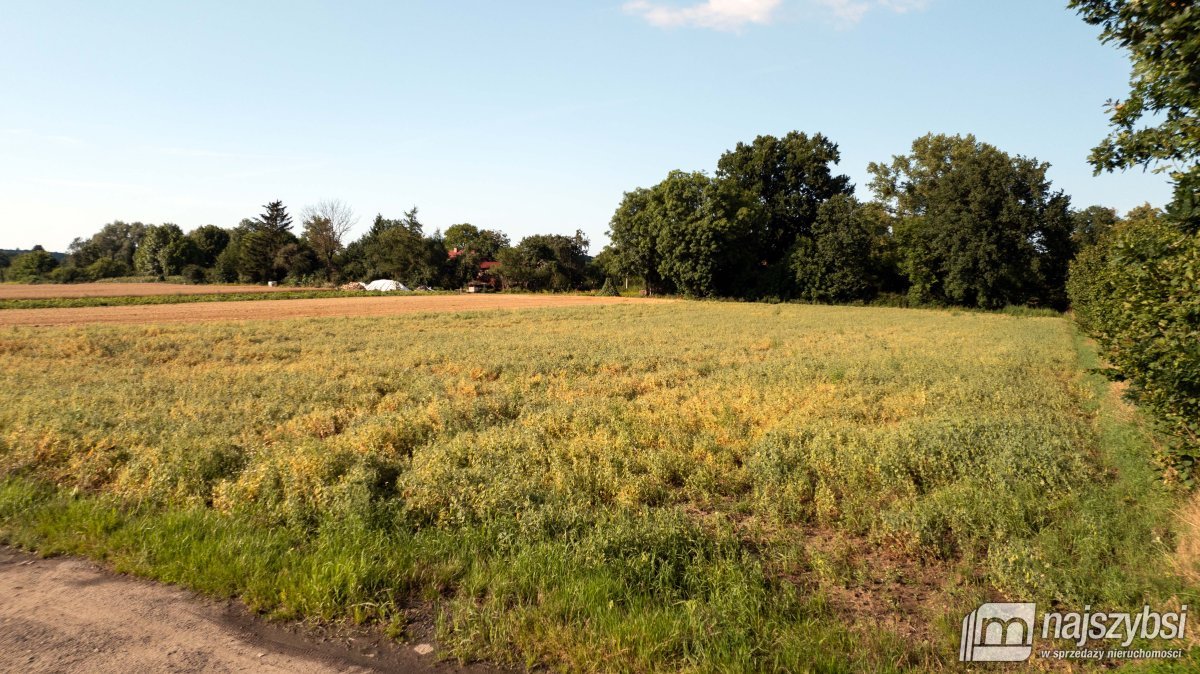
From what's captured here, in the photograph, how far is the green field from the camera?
14.9 feet

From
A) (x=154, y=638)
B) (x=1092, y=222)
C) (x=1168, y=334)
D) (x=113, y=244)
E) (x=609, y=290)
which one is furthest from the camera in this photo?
(x=113, y=244)

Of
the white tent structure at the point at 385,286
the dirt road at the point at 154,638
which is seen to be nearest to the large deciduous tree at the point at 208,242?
the white tent structure at the point at 385,286

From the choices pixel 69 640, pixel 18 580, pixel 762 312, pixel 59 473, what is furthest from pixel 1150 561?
pixel 762 312

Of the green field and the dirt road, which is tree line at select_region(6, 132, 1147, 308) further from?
the dirt road

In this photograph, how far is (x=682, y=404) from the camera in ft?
38.9

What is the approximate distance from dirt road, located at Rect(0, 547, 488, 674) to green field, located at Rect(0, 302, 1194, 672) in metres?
0.25

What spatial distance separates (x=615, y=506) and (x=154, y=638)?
426cm

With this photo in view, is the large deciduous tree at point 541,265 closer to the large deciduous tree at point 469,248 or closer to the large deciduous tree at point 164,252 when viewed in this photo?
the large deciduous tree at point 469,248

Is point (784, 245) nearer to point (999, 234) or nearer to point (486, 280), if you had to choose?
point (999, 234)

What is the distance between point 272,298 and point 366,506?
2581 inches

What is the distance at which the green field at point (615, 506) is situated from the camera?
4.55 metres

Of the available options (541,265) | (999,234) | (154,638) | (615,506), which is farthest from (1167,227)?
(541,265)

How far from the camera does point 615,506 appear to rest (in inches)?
269

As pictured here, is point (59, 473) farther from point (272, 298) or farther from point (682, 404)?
point (272, 298)
